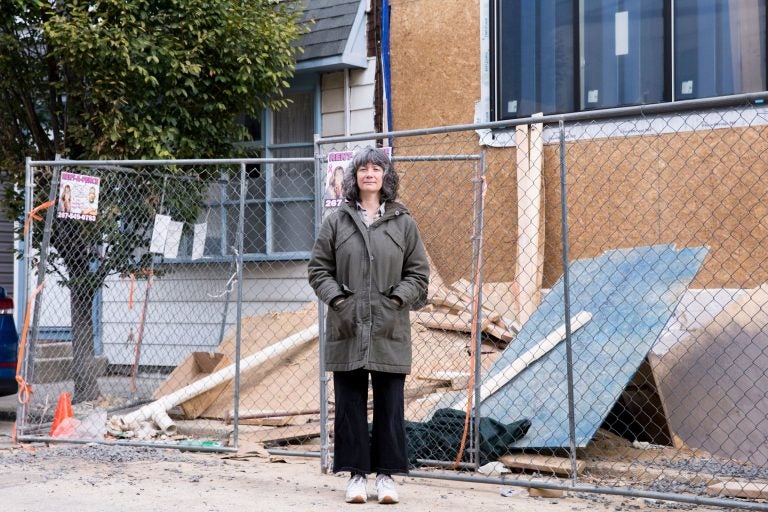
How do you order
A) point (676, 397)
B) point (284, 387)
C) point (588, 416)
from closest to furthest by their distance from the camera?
point (588, 416), point (676, 397), point (284, 387)

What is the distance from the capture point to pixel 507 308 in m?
9.08

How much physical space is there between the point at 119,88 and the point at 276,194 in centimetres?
258

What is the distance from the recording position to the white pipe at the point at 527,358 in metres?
6.93

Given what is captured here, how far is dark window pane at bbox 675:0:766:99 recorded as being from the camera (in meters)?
8.28

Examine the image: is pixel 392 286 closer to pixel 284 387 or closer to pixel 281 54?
pixel 284 387

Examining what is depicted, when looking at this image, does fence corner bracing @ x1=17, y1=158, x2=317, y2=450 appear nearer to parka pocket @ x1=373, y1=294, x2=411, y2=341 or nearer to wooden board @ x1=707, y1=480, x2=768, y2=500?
parka pocket @ x1=373, y1=294, x2=411, y2=341

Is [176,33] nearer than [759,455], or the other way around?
[759,455]

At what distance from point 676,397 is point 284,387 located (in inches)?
131

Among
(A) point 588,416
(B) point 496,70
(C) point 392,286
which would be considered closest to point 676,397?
(A) point 588,416

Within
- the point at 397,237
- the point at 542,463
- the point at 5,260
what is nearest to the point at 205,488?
the point at 397,237

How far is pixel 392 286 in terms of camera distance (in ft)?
17.6

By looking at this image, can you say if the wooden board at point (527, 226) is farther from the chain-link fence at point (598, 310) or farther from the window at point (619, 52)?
the window at point (619, 52)

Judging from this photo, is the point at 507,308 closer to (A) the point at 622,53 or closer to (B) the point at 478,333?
(A) the point at 622,53

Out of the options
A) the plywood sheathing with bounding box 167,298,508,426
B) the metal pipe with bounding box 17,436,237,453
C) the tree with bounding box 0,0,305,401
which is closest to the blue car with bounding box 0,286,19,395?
the tree with bounding box 0,0,305,401
